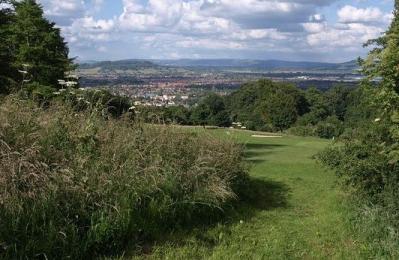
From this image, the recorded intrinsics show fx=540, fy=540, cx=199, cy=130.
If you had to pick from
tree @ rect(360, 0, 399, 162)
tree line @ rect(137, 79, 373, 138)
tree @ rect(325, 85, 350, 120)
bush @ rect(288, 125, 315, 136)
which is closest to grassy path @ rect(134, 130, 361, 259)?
tree @ rect(360, 0, 399, 162)

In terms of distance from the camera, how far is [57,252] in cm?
574

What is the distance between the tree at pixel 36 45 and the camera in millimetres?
24484

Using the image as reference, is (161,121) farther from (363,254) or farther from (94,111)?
(363,254)

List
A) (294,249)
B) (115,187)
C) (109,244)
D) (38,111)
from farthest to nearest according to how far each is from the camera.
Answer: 1. (38,111)
2. (294,249)
3. (115,187)
4. (109,244)

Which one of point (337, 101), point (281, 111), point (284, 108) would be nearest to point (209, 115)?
point (281, 111)

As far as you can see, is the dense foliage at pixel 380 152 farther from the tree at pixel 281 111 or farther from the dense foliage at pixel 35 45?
the tree at pixel 281 111

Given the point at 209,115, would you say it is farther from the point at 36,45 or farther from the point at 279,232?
the point at 279,232

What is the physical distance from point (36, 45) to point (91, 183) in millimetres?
20286

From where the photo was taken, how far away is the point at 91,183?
6.54 m

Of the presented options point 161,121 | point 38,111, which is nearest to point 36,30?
point 161,121

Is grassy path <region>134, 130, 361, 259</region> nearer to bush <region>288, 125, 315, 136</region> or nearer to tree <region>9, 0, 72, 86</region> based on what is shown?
tree <region>9, 0, 72, 86</region>

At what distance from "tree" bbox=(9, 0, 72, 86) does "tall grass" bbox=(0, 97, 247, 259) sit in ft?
52.9

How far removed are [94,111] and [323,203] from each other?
18.1ft

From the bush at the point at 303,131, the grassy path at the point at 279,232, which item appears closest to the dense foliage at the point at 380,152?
the grassy path at the point at 279,232
